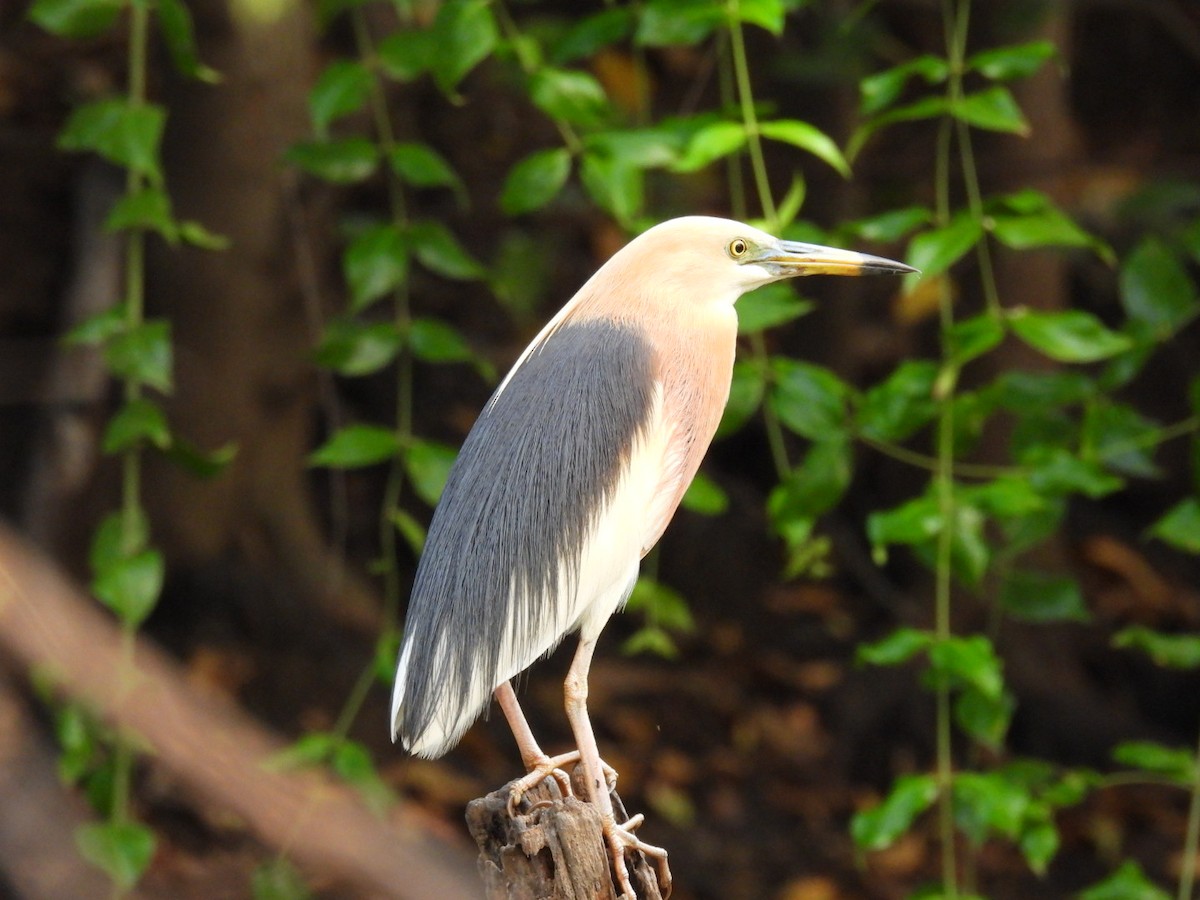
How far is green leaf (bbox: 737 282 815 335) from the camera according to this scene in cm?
213

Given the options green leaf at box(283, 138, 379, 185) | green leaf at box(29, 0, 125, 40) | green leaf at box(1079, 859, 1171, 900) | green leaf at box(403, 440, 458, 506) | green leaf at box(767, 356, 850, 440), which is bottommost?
green leaf at box(1079, 859, 1171, 900)

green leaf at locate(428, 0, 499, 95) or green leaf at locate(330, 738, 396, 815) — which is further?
green leaf at locate(330, 738, 396, 815)

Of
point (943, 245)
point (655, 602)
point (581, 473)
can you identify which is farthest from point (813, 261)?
point (655, 602)

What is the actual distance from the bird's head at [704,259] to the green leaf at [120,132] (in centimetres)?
102

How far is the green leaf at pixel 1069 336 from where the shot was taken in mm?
2146

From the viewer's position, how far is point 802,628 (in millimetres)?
4676

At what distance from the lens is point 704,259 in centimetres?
163

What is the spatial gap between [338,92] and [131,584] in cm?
89

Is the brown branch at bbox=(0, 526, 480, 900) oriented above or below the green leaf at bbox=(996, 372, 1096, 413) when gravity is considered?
above

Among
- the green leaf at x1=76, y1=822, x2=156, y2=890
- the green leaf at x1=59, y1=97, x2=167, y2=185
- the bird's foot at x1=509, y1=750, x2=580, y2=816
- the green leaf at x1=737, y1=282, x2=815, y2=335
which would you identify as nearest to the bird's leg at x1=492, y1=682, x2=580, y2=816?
the bird's foot at x1=509, y1=750, x2=580, y2=816

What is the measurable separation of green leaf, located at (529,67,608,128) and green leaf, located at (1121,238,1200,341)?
3.16 ft

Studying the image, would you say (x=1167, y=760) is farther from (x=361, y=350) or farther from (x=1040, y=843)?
(x=361, y=350)

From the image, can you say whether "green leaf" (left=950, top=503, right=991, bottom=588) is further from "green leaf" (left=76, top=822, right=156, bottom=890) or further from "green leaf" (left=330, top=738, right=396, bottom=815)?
"green leaf" (left=76, top=822, right=156, bottom=890)

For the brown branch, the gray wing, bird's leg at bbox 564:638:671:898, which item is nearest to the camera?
the brown branch
